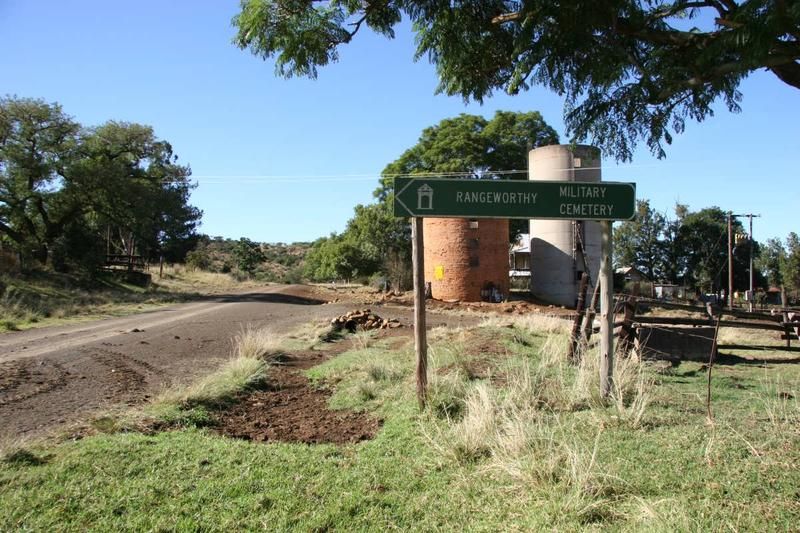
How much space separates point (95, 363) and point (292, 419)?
16.6 feet

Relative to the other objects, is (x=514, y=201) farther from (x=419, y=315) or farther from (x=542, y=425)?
(x=542, y=425)

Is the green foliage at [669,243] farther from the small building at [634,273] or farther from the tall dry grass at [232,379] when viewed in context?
the tall dry grass at [232,379]

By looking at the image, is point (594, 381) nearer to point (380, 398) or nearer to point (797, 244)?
point (380, 398)

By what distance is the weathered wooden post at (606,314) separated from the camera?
19.9 ft

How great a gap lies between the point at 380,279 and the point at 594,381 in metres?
40.6

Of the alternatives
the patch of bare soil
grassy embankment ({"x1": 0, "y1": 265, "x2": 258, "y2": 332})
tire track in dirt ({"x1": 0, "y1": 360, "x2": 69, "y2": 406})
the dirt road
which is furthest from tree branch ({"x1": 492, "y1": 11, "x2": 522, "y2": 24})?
grassy embankment ({"x1": 0, "y1": 265, "x2": 258, "y2": 332})

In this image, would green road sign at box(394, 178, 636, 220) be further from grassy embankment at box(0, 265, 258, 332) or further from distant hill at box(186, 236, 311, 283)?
distant hill at box(186, 236, 311, 283)

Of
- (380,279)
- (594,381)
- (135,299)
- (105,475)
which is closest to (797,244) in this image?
(380,279)

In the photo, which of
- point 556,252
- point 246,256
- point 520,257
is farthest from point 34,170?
point 246,256

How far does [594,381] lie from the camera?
640 centimetres

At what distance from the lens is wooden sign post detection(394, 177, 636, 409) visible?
5.98 meters

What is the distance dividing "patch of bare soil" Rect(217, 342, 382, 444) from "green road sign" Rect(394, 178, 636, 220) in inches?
91.3

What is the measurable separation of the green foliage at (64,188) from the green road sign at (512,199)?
1261 inches

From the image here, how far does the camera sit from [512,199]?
6.00 meters
